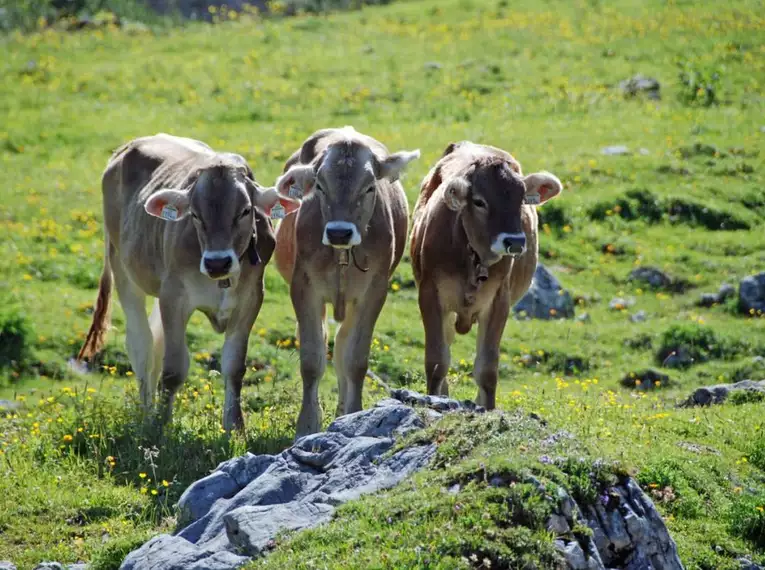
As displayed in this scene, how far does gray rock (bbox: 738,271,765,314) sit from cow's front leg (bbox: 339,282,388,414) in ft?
27.8

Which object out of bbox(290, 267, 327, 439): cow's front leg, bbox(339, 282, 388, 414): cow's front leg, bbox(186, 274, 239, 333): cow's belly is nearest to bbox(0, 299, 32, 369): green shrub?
bbox(186, 274, 239, 333): cow's belly

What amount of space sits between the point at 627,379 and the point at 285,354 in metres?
4.87

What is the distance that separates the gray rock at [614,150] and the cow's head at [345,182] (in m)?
13.5

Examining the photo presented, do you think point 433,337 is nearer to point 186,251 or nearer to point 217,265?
point 217,265

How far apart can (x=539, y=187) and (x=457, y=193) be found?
896mm

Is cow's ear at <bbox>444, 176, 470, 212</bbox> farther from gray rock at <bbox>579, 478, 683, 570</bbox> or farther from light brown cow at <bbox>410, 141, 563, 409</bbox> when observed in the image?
gray rock at <bbox>579, 478, 683, 570</bbox>

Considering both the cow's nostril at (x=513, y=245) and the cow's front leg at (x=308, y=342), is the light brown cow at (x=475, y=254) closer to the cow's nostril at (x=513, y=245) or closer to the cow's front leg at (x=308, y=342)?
the cow's nostril at (x=513, y=245)

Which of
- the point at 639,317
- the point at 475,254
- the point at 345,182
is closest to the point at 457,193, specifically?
the point at 475,254

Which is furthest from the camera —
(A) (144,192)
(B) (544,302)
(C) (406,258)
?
(C) (406,258)

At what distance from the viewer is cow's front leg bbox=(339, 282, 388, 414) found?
1227cm

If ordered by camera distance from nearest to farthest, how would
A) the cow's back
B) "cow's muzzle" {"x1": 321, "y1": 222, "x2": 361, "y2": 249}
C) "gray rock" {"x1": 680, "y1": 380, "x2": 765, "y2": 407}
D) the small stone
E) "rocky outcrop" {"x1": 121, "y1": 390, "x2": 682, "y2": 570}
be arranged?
the small stone < "rocky outcrop" {"x1": 121, "y1": 390, "x2": 682, "y2": 570} < "cow's muzzle" {"x1": 321, "y1": 222, "x2": 361, "y2": 249} < the cow's back < "gray rock" {"x1": 680, "y1": 380, "x2": 765, "y2": 407}

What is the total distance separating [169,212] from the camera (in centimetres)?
1215

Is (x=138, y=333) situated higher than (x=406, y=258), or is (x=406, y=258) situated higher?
(x=138, y=333)

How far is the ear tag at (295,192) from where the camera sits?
11914mm
